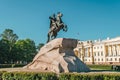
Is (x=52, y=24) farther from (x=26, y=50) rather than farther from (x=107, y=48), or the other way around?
(x=107, y=48)

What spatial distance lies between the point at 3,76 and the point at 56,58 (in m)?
5.30

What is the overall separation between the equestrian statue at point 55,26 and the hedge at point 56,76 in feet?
25.8

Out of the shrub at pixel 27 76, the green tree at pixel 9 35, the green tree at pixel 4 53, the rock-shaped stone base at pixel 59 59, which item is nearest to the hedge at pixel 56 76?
the shrub at pixel 27 76

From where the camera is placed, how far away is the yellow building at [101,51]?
322ft

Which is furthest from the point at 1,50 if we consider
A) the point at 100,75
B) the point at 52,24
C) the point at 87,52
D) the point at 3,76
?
the point at 87,52

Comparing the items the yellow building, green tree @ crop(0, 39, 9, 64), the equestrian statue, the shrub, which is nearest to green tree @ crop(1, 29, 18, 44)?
green tree @ crop(0, 39, 9, 64)

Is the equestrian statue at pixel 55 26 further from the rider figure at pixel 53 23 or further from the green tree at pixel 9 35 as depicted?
the green tree at pixel 9 35

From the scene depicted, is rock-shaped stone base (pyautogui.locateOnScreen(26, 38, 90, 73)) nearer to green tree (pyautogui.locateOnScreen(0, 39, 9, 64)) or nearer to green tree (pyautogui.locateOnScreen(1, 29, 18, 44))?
green tree (pyautogui.locateOnScreen(0, 39, 9, 64))

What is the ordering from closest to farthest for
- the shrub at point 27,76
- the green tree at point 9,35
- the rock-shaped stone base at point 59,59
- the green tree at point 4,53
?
the shrub at point 27,76
the rock-shaped stone base at point 59,59
the green tree at point 4,53
the green tree at point 9,35

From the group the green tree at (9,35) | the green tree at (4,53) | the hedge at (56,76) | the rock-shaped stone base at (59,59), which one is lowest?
the hedge at (56,76)

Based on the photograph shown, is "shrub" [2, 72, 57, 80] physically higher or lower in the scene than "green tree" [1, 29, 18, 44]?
lower

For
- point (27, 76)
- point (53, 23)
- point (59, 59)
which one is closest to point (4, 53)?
point (53, 23)

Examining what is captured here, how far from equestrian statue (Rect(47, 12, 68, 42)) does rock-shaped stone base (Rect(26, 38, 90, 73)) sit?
1.95 m

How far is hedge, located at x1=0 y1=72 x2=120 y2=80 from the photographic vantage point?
1577 cm
